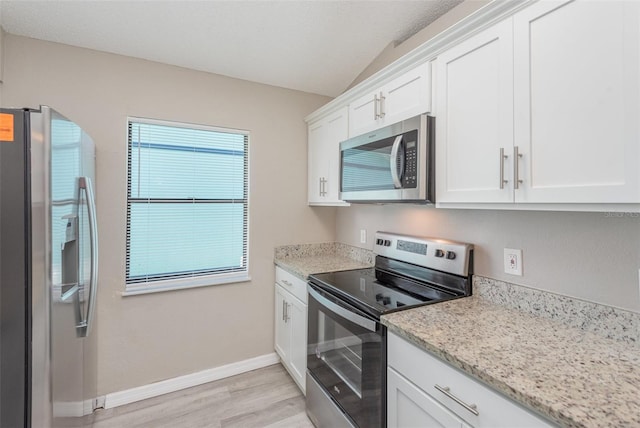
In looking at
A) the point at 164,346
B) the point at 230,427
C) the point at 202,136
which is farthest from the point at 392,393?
the point at 202,136

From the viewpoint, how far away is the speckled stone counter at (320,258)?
229 centimetres

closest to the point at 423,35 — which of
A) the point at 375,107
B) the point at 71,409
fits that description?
the point at 375,107

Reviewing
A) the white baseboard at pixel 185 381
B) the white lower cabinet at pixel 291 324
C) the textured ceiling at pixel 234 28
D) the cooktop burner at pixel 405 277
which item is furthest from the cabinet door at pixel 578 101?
the white baseboard at pixel 185 381

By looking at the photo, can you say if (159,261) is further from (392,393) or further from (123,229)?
(392,393)

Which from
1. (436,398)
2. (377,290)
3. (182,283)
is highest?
(377,290)

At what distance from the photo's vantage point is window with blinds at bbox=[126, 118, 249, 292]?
221 centimetres

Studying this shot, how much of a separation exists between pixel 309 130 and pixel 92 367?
2.42m

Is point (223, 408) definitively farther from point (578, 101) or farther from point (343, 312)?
point (578, 101)

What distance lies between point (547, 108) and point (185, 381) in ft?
9.25

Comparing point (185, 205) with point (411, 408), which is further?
point (185, 205)

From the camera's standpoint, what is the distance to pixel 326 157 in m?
2.49

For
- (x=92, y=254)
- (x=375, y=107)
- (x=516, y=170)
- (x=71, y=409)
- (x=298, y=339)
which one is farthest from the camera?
(x=298, y=339)

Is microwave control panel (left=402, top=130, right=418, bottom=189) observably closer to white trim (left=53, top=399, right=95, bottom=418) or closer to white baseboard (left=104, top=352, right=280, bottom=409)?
white trim (left=53, top=399, right=95, bottom=418)

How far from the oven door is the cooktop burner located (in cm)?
6
